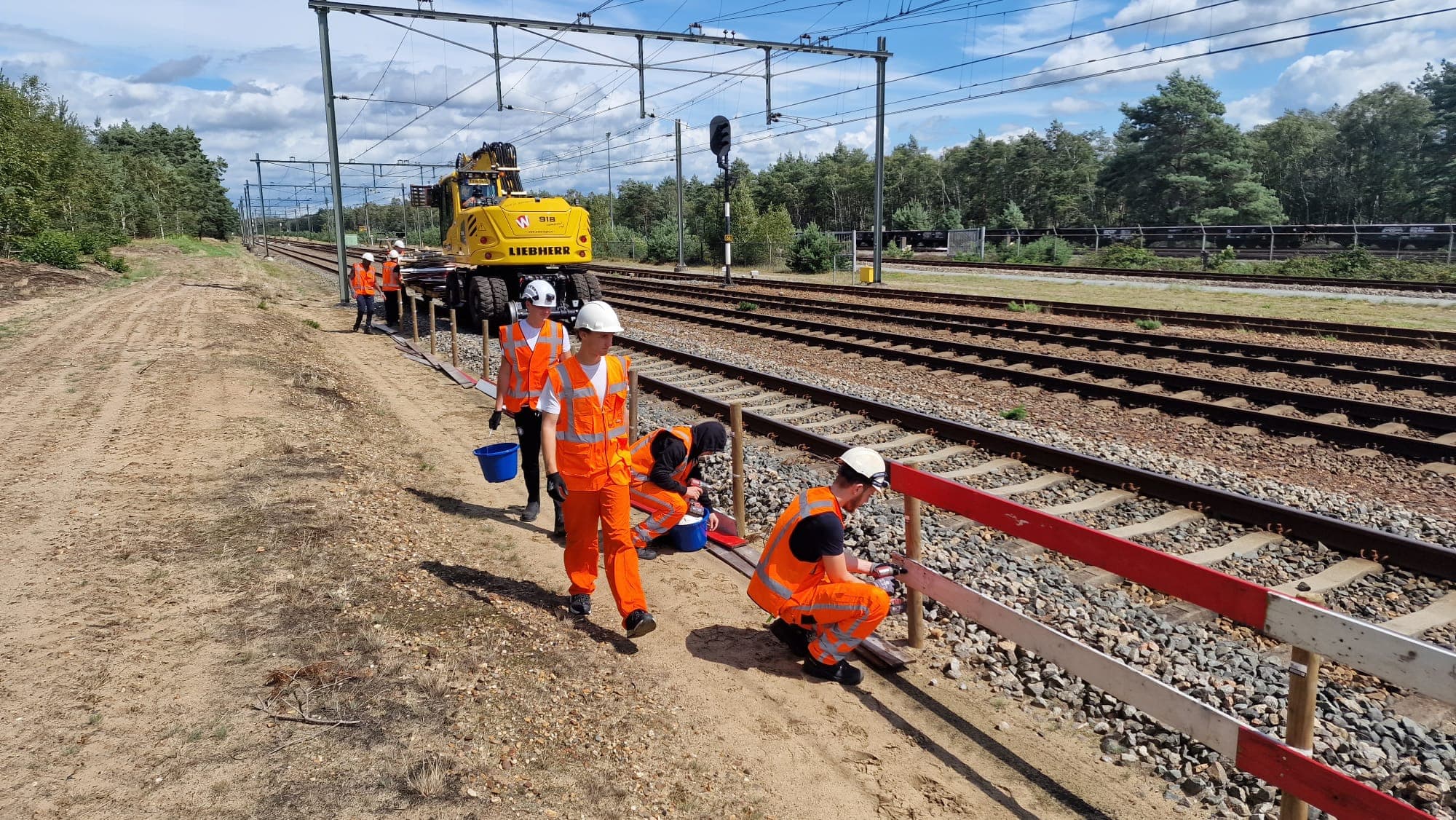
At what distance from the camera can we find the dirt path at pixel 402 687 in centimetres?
338

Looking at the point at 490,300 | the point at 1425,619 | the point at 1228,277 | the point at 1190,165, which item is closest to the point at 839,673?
the point at 1425,619

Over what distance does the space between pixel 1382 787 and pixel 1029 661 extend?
150cm

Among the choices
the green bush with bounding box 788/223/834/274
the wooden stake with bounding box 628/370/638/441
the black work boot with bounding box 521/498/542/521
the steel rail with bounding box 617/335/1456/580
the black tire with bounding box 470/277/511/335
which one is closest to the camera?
the steel rail with bounding box 617/335/1456/580

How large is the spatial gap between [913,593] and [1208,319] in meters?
14.5

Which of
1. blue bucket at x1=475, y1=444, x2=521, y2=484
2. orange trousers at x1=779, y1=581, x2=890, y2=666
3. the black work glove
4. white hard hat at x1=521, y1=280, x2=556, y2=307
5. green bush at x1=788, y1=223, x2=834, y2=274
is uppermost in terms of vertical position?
green bush at x1=788, y1=223, x2=834, y2=274

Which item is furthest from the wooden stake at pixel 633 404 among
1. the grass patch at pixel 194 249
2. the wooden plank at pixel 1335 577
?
the grass patch at pixel 194 249

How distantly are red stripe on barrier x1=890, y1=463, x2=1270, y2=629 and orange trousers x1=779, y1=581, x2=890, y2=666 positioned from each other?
25.3 inches

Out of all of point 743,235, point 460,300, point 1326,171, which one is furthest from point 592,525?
point 1326,171

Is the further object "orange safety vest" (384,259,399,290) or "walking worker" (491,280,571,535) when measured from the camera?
"orange safety vest" (384,259,399,290)

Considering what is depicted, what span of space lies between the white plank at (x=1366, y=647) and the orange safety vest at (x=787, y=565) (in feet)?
6.20

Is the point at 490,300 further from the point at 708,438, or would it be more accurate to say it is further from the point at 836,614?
the point at 836,614

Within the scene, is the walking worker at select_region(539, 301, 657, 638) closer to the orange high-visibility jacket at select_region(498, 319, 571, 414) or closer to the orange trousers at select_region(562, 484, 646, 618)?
the orange trousers at select_region(562, 484, 646, 618)

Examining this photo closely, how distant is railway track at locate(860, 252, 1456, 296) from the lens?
21703mm

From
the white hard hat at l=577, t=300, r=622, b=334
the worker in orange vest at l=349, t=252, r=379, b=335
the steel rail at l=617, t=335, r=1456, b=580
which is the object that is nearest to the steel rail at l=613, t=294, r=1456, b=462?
the steel rail at l=617, t=335, r=1456, b=580
